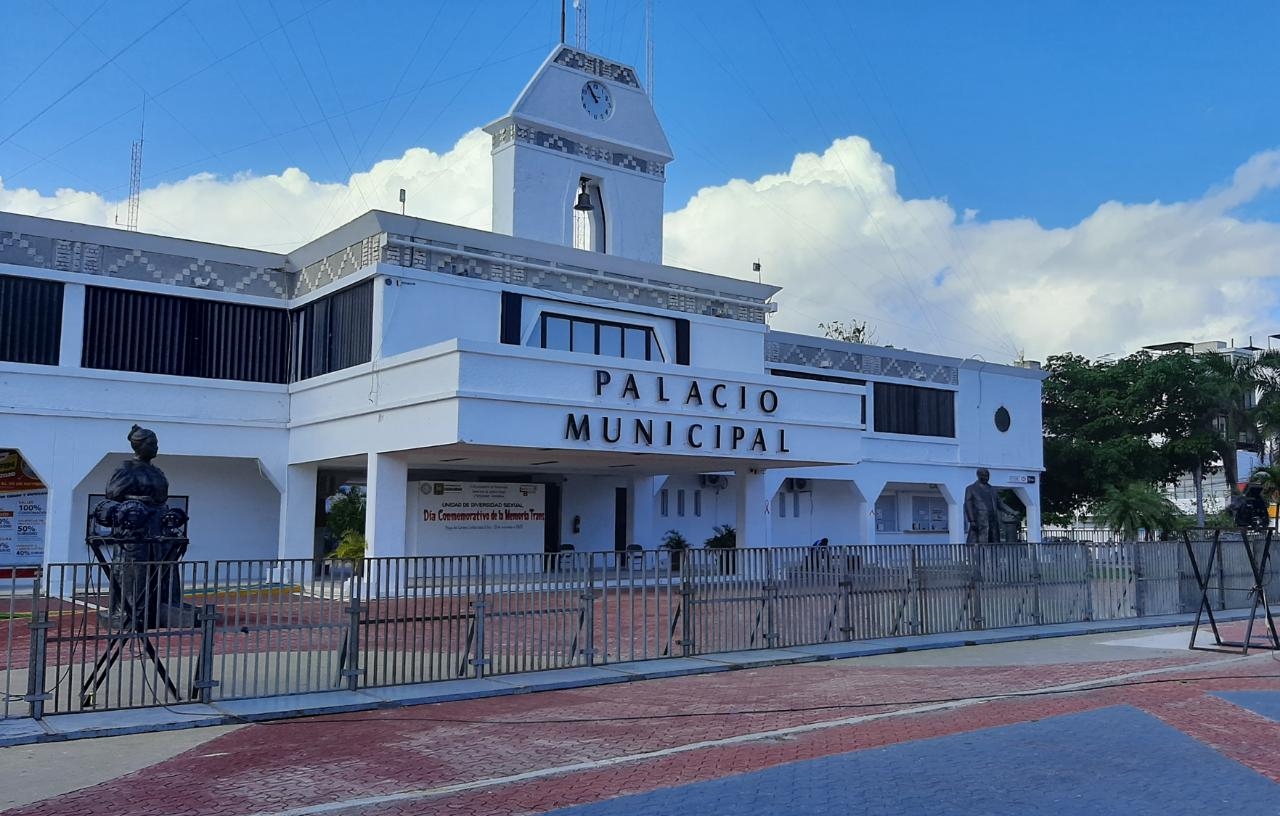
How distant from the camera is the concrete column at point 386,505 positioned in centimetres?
2259

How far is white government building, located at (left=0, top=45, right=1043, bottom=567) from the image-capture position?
22.8 m

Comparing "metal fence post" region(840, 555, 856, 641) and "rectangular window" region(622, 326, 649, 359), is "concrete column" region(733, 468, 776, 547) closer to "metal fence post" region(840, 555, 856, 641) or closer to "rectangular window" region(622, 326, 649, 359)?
"rectangular window" region(622, 326, 649, 359)

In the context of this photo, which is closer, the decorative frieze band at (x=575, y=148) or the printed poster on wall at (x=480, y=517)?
the printed poster on wall at (x=480, y=517)

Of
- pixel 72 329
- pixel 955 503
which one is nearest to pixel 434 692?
pixel 72 329

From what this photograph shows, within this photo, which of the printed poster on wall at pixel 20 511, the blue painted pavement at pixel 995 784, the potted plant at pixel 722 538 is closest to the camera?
the blue painted pavement at pixel 995 784

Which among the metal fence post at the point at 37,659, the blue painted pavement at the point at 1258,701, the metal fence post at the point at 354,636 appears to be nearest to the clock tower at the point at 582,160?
the metal fence post at the point at 354,636

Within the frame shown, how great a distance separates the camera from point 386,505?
22.9 m

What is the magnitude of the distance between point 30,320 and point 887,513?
87.4ft

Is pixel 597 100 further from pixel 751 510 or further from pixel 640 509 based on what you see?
pixel 751 510

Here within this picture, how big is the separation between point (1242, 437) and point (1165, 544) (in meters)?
29.3

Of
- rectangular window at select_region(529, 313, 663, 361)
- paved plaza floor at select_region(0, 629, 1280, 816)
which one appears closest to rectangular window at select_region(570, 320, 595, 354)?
rectangular window at select_region(529, 313, 663, 361)

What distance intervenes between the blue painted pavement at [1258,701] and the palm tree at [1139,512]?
84.0 feet

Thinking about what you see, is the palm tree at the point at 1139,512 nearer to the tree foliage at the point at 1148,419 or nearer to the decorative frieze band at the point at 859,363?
the decorative frieze band at the point at 859,363

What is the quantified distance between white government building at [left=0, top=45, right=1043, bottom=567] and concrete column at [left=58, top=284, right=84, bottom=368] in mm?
43
